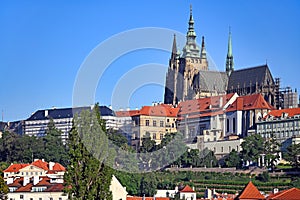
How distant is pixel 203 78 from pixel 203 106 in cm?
1297

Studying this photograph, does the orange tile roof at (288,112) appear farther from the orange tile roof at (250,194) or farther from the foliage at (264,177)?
the orange tile roof at (250,194)

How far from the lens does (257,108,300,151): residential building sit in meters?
103

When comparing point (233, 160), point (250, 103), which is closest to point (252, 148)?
point (233, 160)

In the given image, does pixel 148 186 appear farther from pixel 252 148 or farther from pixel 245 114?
pixel 245 114

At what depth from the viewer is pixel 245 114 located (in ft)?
364

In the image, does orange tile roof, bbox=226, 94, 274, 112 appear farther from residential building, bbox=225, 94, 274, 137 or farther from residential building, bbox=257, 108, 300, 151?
residential building, bbox=257, 108, 300, 151

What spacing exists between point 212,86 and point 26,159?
125ft

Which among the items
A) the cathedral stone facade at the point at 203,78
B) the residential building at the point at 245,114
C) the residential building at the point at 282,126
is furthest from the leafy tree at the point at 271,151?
the cathedral stone facade at the point at 203,78

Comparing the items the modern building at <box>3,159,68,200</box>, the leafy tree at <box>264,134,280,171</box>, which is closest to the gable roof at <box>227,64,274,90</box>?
the leafy tree at <box>264,134,280,171</box>

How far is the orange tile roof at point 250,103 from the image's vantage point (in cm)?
11114

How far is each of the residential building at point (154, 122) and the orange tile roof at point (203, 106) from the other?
1564mm

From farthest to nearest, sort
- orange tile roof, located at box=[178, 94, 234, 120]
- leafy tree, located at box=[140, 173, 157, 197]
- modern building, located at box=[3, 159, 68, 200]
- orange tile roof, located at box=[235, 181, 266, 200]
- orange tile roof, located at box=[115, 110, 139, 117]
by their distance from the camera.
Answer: orange tile roof, located at box=[115, 110, 139, 117] → orange tile roof, located at box=[178, 94, 234, 120] → leafy tree, located at box=[140, 173, 157, 197] → orange tile roof, located at box=[235, 181, 266, 200] → modern building, located at box=[3, 159, 68, 200]

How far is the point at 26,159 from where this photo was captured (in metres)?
104

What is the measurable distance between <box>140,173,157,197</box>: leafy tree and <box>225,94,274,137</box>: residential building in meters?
28.0
